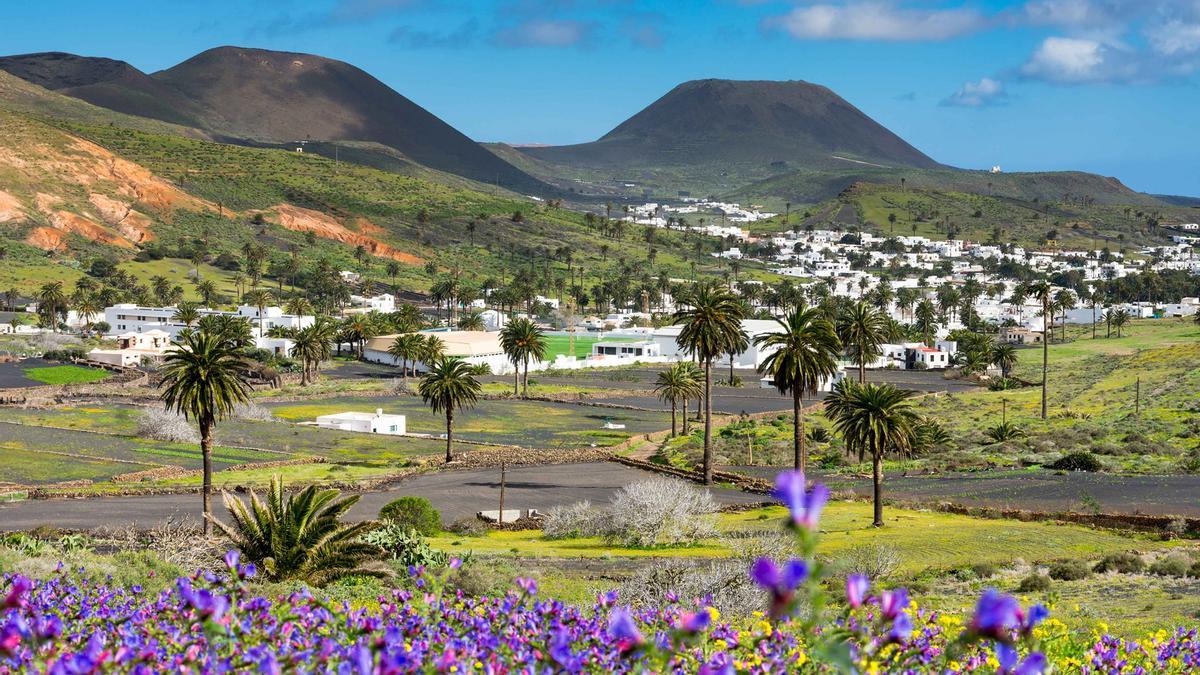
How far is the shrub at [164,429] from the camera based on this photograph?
7206 cm

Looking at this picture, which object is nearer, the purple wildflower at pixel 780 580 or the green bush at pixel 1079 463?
the purple wildflower at pixel 780 580

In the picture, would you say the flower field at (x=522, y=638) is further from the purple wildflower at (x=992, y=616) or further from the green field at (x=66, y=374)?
the green field at (x=66, y=374)

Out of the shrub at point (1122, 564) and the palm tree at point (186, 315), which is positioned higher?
the palm tree at point (186, 315)

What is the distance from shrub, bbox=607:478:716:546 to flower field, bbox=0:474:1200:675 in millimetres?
30918

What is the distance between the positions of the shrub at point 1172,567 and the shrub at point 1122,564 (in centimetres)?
36

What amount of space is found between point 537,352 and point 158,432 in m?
39.7

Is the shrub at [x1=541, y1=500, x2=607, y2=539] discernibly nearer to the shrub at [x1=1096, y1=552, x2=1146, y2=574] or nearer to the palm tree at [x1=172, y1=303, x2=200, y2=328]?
the shrub at [x1=1096, y1=552, x2=1146, y2=574]

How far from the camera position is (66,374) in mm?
103812

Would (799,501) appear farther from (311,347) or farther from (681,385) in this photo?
(311,347)

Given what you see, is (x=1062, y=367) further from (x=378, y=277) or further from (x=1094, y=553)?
(x=378, y=277)

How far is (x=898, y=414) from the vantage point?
47.6m

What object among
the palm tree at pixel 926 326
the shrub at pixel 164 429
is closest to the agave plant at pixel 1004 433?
the shrub at pixel 164 429

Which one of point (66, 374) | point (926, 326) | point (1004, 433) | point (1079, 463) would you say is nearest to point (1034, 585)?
point (1079, 463)

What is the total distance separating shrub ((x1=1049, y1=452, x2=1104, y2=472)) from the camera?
58.2m
